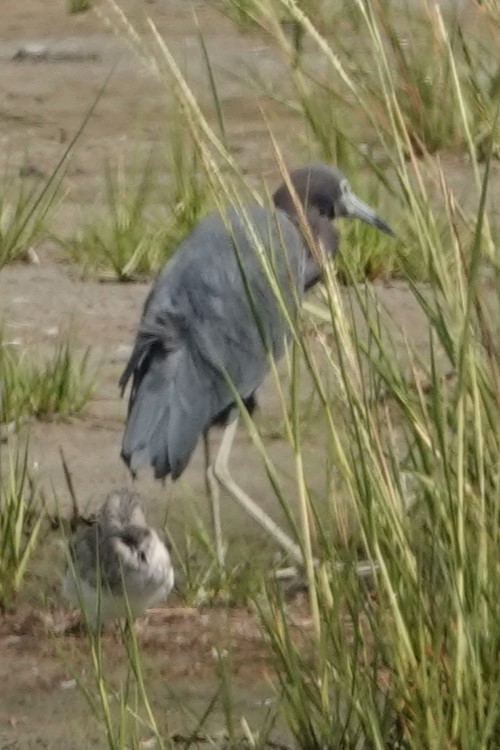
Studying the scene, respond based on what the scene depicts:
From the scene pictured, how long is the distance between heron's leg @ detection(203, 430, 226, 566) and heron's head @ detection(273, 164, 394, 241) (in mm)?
884

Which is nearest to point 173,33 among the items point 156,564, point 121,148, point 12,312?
point 121,148

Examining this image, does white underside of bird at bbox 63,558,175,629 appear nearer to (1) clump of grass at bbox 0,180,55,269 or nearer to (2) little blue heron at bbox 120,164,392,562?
(2) little blue heron at bbox 120,164,392,562

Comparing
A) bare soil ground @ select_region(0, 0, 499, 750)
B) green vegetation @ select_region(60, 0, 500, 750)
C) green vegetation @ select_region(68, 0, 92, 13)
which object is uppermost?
green vegetation @ select_region(60, 0, 500, 750)

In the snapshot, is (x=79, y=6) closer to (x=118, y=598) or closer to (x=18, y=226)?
(x=18, y=226)

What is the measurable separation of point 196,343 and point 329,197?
86 centimetres

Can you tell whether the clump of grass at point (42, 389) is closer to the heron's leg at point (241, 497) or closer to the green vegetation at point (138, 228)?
the heron's leg at point (241, 497)

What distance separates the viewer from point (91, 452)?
15.0ft

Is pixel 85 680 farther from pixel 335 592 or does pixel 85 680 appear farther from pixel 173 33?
pixel 173 33

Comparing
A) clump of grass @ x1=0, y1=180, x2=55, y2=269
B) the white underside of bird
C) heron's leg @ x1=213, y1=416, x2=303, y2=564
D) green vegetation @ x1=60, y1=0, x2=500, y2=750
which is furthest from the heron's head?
green vegetation @ x1=60, y1=0, x2=500, y2=750

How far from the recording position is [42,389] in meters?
4.59

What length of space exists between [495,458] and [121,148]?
177 inches

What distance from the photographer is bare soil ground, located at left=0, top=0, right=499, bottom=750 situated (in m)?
3.28

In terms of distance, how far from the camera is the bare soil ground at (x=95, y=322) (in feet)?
10.7

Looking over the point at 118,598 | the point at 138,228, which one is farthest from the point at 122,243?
the point at 118,598
